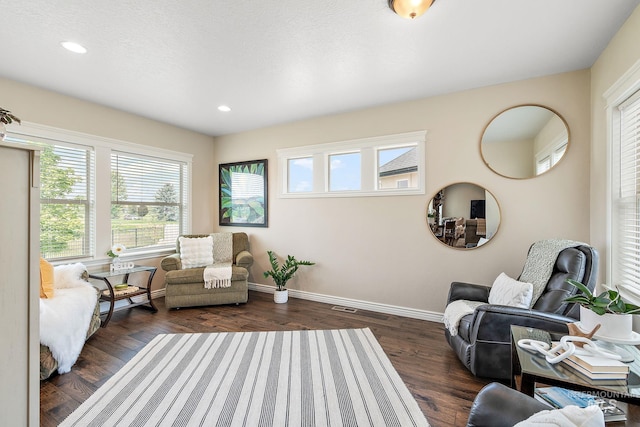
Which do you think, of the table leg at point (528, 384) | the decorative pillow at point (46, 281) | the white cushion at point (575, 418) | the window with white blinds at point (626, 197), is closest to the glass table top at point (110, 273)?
the decorative pillow at point (46, 281)

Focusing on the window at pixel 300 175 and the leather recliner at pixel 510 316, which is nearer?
the leather recliner at pixel 510 316

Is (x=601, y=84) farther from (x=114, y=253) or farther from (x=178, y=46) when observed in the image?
(x=114, y=253)

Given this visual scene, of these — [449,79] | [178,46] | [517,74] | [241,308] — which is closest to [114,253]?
[241,308]

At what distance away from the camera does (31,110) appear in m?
2.88

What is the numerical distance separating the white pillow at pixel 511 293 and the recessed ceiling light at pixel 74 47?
13.0 ft

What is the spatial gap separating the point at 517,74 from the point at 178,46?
3075 millimetres

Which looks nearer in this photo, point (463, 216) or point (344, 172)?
point (463, 216)

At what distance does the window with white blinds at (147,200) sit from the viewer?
3.70m

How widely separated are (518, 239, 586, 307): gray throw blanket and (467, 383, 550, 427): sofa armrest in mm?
1499

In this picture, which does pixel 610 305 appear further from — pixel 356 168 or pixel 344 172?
pixel 344 172

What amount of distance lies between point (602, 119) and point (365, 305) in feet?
9.69

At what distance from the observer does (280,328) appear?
2.99 meters

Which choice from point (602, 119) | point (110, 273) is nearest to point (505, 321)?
point (602, 119)

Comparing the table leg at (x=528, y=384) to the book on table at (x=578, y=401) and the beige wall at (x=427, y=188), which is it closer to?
the book on table at (x=578, y=401)
